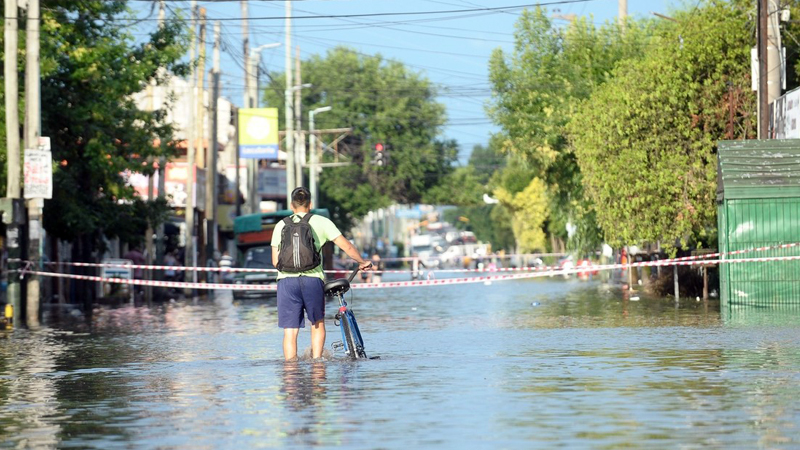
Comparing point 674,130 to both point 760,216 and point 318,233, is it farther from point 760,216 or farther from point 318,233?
point 318,233

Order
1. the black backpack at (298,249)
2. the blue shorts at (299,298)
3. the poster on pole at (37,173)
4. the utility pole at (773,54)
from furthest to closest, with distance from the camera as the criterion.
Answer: the utility pole at (773,54) < the poster on pole at (37,173) < the blue shorts at (299,298) < the black backpack at (298,249)

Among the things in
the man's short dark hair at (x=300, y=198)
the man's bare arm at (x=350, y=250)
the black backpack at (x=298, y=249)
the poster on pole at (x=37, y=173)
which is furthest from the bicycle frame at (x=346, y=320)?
the poster on pole at (x=37, y=173)

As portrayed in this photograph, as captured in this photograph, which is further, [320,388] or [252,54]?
[252,54]

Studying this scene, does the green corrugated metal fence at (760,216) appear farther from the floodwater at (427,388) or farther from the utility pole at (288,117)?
the utility pole at (288,117)

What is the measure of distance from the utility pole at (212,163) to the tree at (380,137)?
4141 centimetres

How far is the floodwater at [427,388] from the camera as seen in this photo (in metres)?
9.63

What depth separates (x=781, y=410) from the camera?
10508 millimetres

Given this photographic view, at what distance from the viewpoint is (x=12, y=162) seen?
28.9 meters

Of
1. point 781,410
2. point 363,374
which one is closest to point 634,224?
point 363,374

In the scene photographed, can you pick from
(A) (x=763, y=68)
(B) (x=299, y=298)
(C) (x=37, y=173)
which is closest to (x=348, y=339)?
(B) (x=299, y=298)

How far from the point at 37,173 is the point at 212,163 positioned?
25.8m

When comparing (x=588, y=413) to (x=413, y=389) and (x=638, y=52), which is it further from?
(x=638, y=52)

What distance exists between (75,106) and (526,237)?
3109 inches

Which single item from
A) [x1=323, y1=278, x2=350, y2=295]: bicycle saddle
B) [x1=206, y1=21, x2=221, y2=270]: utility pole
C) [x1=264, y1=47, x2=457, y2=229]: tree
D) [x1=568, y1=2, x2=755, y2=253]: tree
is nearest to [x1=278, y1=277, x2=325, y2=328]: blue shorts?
A: [x1=323, y1=278, x2=350, y2=295]: bicycle saddle
